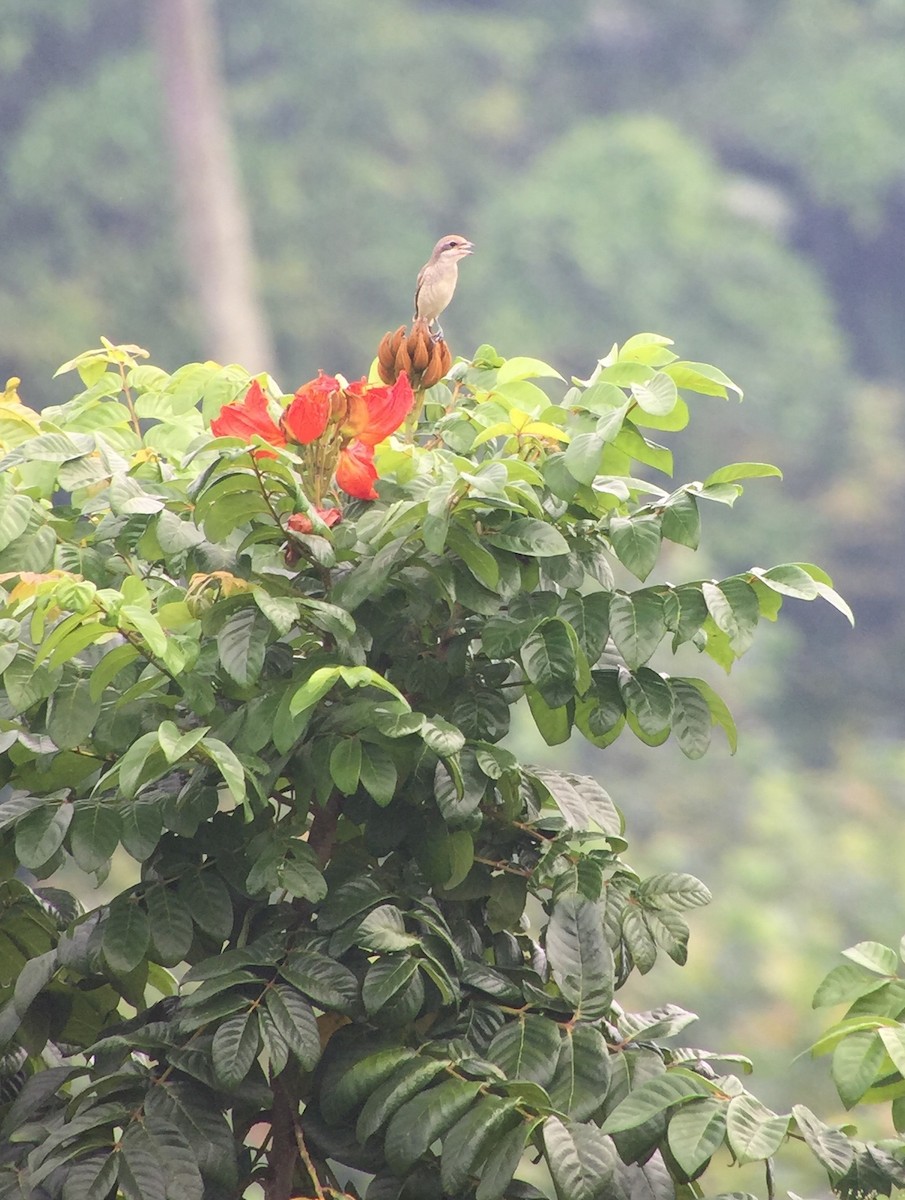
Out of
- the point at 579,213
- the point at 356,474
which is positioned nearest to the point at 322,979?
the point at 356,474

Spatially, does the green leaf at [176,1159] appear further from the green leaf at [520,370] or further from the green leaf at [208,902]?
the green leaf at [520,370]

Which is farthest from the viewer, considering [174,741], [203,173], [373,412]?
[203,173]

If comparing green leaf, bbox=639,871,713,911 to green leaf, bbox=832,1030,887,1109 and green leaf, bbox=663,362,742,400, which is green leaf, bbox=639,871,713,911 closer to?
green leaf, bbox=832,1030,887,1109

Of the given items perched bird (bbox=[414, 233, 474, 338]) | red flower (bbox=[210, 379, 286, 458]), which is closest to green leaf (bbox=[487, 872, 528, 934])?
red flower (bbox=[210, 379, 286, 458])

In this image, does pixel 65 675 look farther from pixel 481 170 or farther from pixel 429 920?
pixel 481 170

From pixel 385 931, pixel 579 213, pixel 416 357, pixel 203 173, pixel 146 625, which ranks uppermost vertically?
pixel 579 213

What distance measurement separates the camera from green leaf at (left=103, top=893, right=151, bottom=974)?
2.26ft

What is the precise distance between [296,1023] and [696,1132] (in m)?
0.18

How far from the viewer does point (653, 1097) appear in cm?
66

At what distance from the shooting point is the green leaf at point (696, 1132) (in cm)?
64

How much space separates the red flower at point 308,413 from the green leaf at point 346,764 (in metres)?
0.14

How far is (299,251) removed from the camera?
6.50 m

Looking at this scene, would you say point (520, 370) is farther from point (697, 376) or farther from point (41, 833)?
point (41, 833)

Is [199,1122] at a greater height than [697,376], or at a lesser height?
lesser
